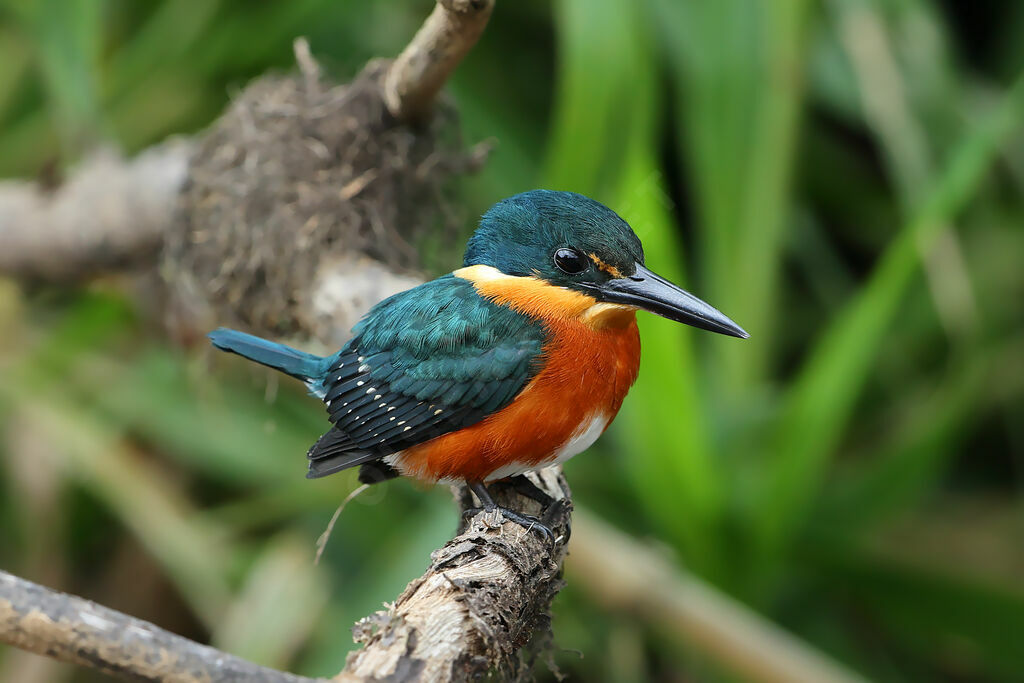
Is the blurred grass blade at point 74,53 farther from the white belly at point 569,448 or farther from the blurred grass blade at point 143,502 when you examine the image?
the white belly at point 569,448

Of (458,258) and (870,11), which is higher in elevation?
(870,11)

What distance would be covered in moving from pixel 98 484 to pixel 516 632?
87.2 inches

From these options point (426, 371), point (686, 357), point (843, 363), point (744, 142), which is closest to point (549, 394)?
point (426, 371)

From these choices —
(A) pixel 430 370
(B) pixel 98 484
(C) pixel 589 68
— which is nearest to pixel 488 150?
(C) pixel 589 68

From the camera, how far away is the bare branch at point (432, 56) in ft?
5.91

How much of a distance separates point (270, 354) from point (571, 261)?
0.62 m

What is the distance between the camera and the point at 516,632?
1.31m

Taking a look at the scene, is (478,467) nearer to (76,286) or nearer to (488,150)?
(488,150)

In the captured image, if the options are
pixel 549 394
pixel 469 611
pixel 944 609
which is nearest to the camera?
pixel 469 611

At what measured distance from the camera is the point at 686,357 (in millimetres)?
2453

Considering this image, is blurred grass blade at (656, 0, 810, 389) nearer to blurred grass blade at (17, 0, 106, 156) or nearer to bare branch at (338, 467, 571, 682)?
bare branch at (338, 467, 571, 682)

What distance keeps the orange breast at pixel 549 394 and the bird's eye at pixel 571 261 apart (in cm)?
4

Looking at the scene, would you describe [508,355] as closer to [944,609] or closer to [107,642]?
[107,642]

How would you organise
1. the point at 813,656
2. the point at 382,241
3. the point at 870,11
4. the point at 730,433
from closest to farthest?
the point at 382,241, the point at 813,656, the point at 730,433, the point at 870,11
